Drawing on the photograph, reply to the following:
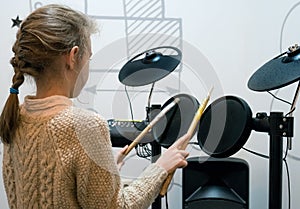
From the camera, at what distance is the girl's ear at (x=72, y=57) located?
908mm

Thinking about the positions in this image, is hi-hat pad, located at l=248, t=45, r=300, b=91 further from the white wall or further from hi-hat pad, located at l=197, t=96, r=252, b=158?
the white wall

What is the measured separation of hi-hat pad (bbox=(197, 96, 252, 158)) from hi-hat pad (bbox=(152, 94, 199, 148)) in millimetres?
66

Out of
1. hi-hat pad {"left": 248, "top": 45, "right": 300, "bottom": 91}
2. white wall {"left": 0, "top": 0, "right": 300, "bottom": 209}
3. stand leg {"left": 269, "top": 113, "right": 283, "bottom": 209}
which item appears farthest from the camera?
white wall {"left": 0, "top": 0, "right": 300, "bottom": 209}

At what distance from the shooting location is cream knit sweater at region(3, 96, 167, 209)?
2.84ft

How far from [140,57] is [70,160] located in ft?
3.10

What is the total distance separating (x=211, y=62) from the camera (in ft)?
7.18

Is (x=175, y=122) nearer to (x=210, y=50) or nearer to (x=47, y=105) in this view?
(x=47, y=105)

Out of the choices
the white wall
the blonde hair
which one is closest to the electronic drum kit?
the white wall

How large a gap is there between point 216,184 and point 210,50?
854 mm

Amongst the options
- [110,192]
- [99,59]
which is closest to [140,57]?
[99,59]

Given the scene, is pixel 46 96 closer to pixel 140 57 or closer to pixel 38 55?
pixel 38 55

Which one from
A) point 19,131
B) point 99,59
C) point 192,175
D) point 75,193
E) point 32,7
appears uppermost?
point 32,7

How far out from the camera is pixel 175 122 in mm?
1505

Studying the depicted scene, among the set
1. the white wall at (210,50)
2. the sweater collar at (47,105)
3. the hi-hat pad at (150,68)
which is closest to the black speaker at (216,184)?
the white wall at (210,50)
